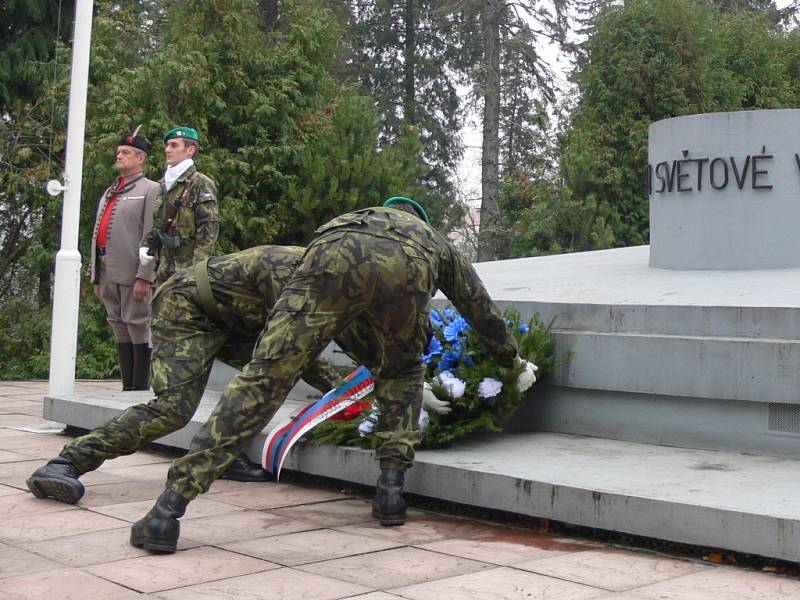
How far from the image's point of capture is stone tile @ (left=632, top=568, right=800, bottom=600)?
3326mm

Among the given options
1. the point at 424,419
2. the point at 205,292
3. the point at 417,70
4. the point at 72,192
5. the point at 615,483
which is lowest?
the point at 615,483

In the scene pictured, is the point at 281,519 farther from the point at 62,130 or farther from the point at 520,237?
the point at 520,237

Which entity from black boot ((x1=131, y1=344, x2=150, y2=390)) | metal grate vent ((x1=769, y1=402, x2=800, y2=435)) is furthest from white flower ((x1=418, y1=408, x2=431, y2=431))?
black boot ((x1=131, y1=344, x2=150, y2=390))

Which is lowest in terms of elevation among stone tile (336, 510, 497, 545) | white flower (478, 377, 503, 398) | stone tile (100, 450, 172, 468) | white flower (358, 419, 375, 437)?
stone tile (336, 510, 497, 545)

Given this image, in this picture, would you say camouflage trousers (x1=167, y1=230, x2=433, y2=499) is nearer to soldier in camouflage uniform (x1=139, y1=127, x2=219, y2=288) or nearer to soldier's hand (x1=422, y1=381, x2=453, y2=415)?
soldier's hand (x1=422, y1=381, x2=453, y2=415)

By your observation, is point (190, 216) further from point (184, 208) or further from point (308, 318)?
point (308, 318)

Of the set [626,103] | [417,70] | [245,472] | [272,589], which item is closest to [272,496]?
[245,472]

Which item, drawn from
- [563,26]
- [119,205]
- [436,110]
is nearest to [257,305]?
[119,205]

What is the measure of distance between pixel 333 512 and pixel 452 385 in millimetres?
799

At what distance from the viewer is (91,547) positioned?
155 inches

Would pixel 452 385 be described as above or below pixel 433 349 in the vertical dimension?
below

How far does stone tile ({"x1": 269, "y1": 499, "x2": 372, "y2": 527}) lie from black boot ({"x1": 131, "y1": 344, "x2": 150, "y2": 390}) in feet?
9.12

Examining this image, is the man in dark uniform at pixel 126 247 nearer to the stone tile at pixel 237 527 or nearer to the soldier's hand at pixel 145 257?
the soldier's hand at pixel 145 257

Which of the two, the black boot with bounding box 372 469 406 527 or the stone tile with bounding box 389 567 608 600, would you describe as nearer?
the stone tile with bounding box 389 567 608 600
